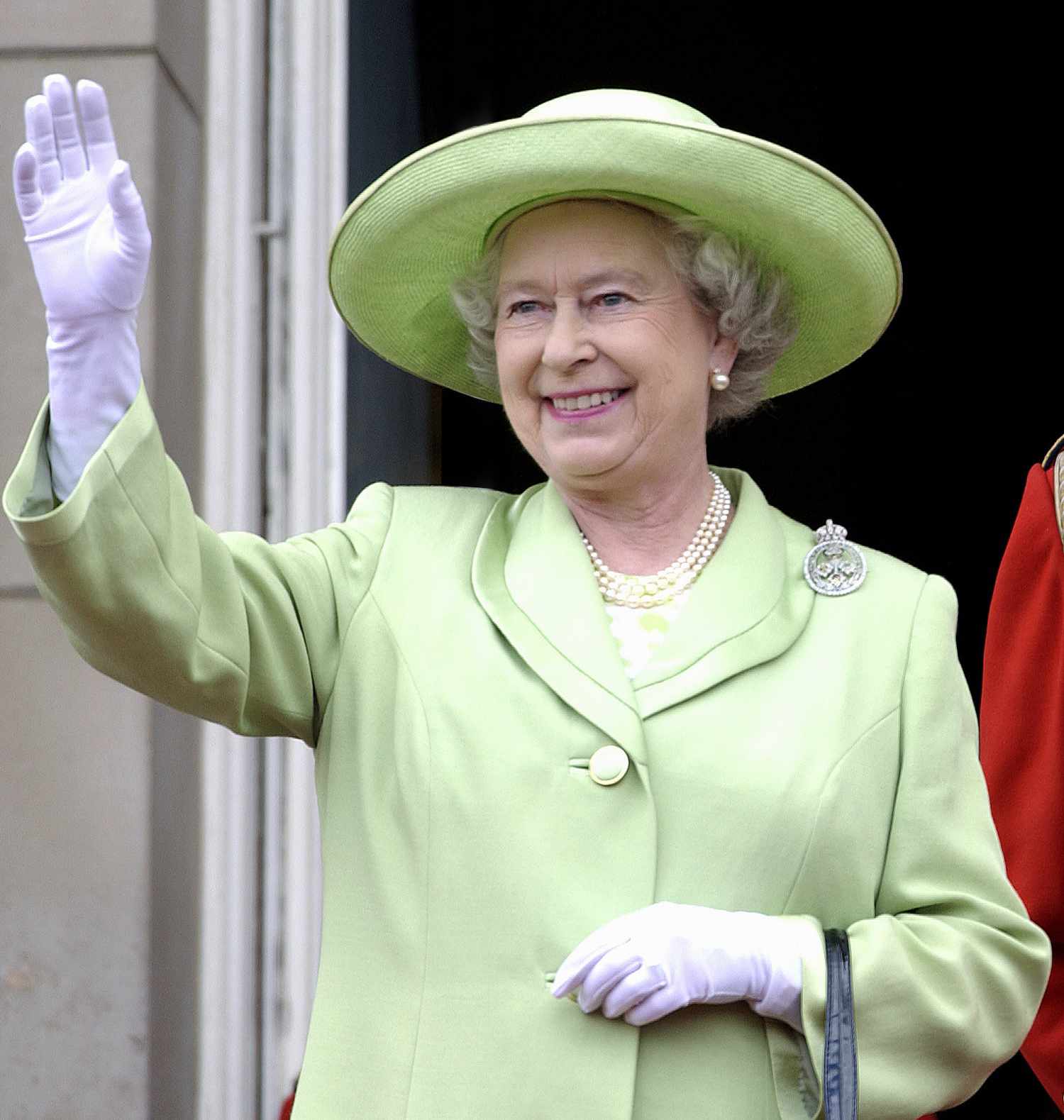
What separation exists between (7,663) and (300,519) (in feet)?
2.27

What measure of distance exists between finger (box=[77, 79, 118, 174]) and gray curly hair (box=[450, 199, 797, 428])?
75 centimetres

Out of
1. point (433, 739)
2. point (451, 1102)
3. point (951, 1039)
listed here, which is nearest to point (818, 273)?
point (433, 739)

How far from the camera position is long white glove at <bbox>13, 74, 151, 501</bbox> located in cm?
200

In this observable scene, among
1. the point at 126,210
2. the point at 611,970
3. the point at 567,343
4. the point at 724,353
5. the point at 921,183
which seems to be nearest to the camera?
the point at 126,210

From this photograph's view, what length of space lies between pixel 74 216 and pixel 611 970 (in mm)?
994

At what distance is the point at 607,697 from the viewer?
2.41 m

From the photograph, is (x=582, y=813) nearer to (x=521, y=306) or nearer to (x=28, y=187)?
(x=521, y=306)

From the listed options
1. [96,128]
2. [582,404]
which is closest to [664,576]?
[582,404]

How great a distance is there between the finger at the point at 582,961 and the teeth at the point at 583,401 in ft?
2.17

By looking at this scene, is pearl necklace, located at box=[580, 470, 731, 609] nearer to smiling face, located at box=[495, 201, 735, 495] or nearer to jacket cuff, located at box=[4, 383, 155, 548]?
smiling face, located at box=[495, 201, 735, 495]

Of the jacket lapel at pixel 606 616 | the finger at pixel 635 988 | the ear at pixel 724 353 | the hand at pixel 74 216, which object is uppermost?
the hand at pixel 74 216

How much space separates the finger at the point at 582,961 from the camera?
2.25m

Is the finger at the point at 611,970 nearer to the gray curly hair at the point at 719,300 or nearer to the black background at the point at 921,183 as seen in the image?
the gray curly hair at the point at 719,300

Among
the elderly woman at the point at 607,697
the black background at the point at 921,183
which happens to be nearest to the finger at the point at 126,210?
the elderly woman at the point at 607,697
